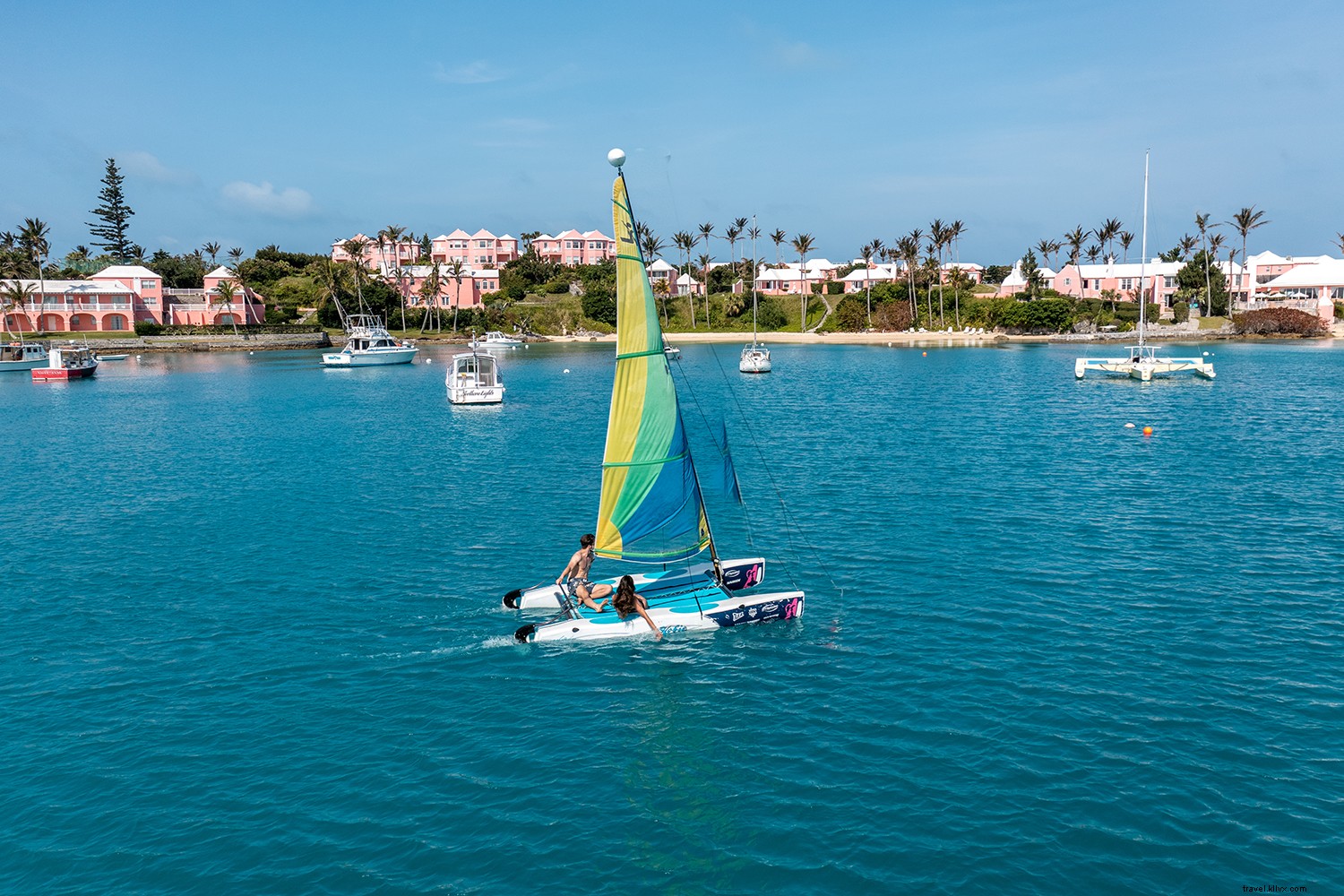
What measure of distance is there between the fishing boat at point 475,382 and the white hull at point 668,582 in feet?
165

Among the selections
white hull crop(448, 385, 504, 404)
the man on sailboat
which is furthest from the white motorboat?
the man on sailboat

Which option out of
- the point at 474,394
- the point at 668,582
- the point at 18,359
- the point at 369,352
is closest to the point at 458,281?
the point at 369,352

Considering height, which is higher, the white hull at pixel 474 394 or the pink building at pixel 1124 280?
the pink building at pixel 1124 280

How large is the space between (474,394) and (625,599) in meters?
53.6

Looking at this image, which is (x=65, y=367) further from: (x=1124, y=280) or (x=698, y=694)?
(x=1124, y=280)

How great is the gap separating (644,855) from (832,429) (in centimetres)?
4633

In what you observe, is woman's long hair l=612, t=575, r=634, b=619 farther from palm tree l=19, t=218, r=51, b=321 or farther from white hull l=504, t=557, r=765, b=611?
palm tree l=19, t=218, r=51, b=321

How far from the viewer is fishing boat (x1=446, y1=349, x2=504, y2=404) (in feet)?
243

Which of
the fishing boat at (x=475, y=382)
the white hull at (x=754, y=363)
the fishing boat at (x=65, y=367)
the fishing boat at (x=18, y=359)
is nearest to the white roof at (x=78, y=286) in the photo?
the fishing boat at (x=18, y=359)

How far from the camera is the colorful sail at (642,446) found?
71.9ft

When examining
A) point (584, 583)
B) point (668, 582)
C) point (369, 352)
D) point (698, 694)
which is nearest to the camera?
point (698, 694)

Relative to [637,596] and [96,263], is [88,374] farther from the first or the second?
[637,596]

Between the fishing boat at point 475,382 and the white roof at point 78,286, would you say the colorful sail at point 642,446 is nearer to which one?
the fishing boat at point 475,382

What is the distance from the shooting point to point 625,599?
23203 millimetres
